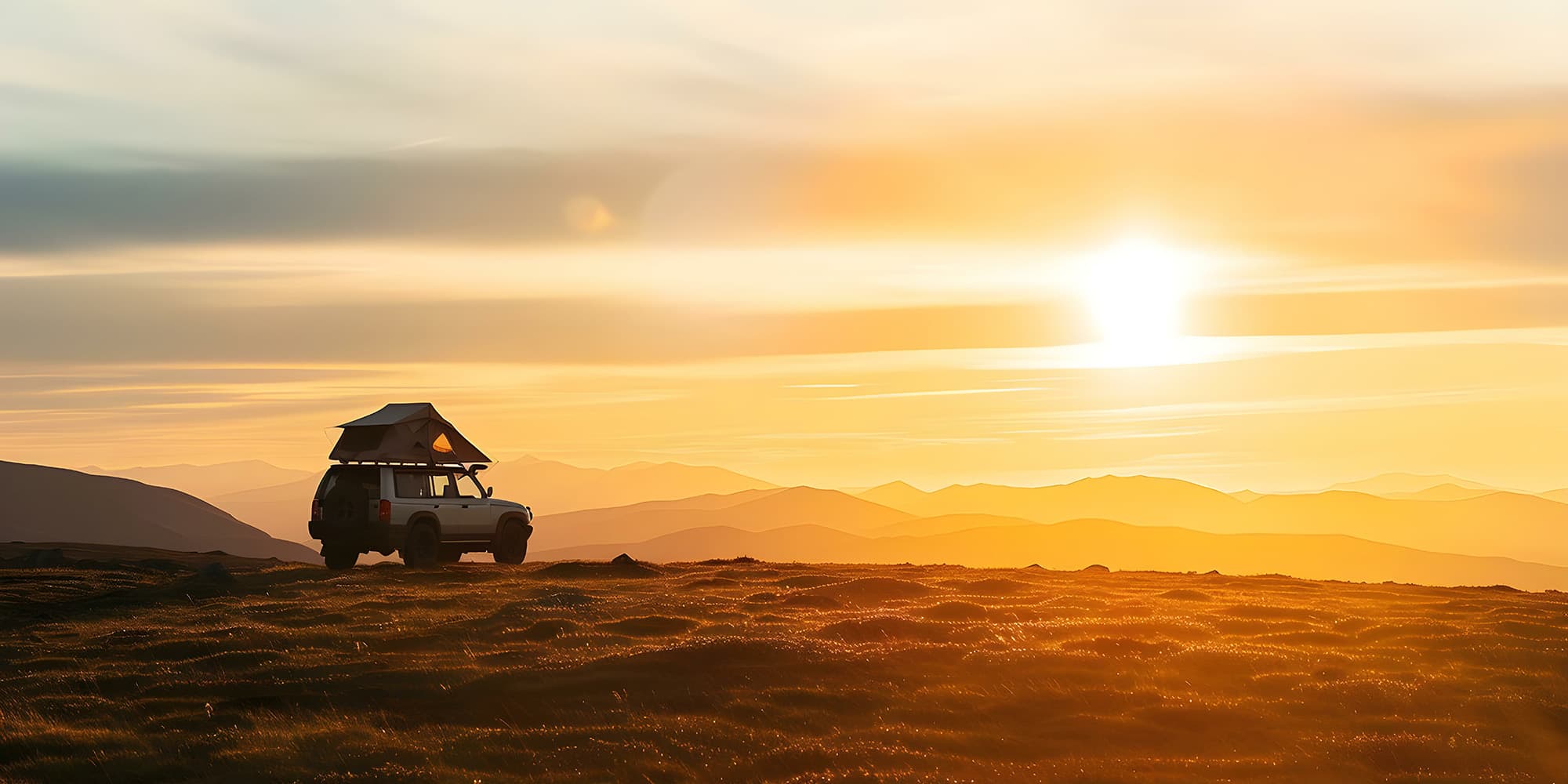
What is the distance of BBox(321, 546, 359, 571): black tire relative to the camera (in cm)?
3888

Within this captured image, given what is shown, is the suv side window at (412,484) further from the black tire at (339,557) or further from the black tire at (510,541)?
the black tire at (510,541)

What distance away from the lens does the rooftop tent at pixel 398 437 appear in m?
37.3

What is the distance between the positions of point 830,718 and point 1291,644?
1193cm

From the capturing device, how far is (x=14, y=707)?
18406 millimetres

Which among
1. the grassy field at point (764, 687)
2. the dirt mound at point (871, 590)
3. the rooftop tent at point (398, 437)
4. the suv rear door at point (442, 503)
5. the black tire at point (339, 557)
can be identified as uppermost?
the rooftop tent at point (398, 437)

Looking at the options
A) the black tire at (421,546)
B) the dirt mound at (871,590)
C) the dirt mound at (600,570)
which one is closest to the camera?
the dirt mound at (871,590)

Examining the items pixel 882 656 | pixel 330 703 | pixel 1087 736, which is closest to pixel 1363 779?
pixel 1087 736

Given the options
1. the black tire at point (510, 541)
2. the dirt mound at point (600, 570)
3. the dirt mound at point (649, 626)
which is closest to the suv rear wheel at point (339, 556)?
the black tire at point (510, 541)

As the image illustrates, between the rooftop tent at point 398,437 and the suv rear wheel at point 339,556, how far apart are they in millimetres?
2955

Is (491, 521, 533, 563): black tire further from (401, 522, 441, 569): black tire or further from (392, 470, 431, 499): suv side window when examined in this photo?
(392, 470, 431, 499): suv side window

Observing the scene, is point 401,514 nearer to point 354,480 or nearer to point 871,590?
point 354,480

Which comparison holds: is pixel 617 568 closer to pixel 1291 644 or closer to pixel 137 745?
pixel 1291 644

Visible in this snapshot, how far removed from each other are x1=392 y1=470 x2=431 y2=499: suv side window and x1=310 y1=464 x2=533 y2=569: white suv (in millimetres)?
22

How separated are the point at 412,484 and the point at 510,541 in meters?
4.31
